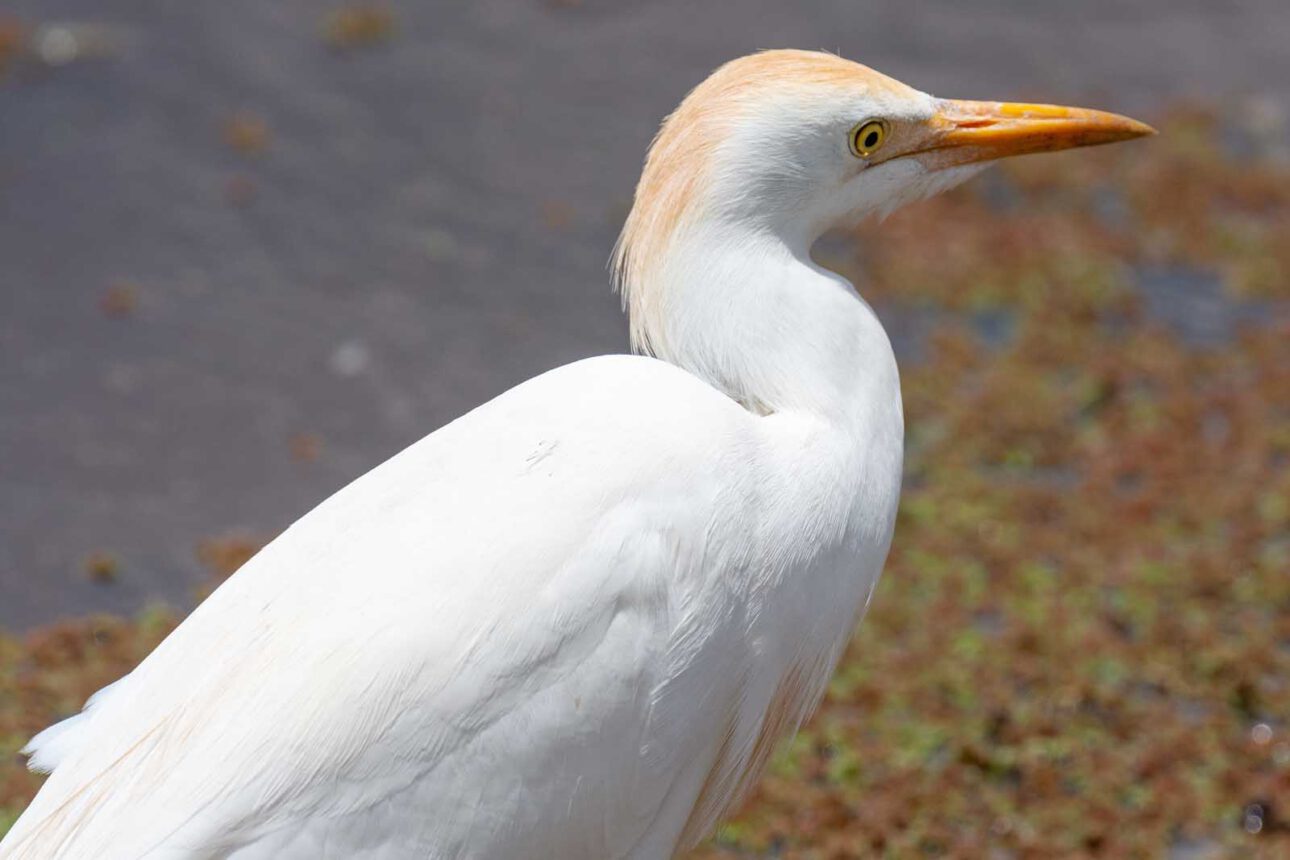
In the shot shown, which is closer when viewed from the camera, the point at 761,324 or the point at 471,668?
the point at 471,668

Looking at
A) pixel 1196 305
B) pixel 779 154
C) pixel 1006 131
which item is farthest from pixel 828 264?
pixel 779 154

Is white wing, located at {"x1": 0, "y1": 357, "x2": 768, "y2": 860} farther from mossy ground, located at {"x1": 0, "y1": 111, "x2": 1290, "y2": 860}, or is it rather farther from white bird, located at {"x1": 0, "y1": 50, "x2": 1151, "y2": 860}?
mossy ground, located at {"x1": 0, "y1": 111, "x2": 1290, "y2": 860}

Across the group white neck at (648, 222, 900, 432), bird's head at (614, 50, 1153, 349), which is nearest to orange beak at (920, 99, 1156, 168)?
bird's head at (614, 50, 1153, 349)

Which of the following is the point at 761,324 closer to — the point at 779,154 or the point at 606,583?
the point at 779,154

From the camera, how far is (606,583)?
2639 mm

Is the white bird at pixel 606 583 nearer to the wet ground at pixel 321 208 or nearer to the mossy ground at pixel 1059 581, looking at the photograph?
the mossy ground at pixel 1059 581

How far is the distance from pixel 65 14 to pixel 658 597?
5.48 meters

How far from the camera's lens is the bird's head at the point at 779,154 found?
2.86 m

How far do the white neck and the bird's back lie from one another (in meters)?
0.08

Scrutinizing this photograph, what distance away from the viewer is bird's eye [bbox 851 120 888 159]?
295 cm

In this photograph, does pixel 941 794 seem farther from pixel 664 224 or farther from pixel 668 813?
pixel 664 224

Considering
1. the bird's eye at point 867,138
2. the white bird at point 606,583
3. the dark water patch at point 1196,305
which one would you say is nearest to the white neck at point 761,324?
the white bird at point 606,583

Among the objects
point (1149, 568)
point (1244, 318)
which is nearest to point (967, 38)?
point (1244, 318)

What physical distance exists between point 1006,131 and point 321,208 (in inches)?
158
